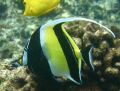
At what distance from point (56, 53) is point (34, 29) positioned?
16.2 ft

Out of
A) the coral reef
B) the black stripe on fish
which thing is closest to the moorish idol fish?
the black stripe on fish

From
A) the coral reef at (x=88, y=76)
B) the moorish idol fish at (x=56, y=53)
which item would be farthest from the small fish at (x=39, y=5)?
the moorish idol fish at (x=56, y=53)

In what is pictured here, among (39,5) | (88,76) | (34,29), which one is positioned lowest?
(34,29)

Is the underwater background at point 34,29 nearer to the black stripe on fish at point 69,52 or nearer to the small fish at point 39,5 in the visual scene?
the small fish at point 39,5

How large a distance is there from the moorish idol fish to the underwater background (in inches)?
28.3

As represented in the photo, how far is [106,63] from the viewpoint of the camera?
2434 millimetres

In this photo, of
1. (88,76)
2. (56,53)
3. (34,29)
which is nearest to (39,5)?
(88,76)

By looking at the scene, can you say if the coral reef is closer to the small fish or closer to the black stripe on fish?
the small fish

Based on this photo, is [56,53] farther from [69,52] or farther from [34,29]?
[34,29]

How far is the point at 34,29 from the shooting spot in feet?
20.4

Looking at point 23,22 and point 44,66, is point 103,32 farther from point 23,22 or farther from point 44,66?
point 23,22

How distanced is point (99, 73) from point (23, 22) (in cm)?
480

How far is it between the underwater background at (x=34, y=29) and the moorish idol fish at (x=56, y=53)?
720 mm

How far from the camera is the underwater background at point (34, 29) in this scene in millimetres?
2311
